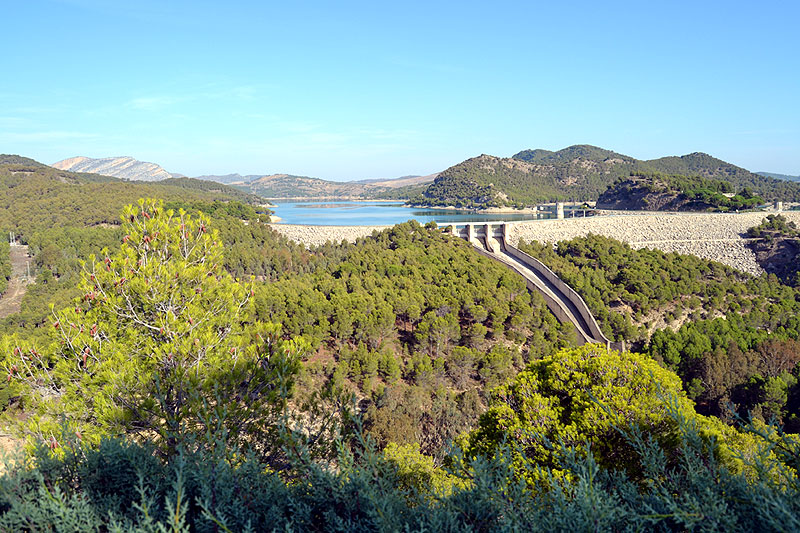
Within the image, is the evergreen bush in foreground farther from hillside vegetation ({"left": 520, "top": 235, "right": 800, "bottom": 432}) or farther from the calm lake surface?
the calm lake surface

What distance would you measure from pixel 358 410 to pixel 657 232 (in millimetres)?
46781

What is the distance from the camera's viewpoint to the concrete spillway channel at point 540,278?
88.5ft

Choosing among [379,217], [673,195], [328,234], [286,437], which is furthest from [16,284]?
[673,195]

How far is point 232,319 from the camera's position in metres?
7.71

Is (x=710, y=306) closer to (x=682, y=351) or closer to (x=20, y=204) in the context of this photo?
(x=682, y=351)

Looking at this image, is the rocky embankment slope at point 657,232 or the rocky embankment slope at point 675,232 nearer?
the rocky embankment slope at point 657,232

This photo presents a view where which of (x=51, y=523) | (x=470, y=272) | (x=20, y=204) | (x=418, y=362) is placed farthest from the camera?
(x=20, y=204)

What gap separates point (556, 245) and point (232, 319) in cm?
3880

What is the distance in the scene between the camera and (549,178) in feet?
409

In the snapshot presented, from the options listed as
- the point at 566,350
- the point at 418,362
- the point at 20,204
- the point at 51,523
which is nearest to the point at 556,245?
the point at 418,362

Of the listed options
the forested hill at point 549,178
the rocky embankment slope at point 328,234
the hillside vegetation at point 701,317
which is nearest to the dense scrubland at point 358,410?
the hillside vegetation at point 701,317

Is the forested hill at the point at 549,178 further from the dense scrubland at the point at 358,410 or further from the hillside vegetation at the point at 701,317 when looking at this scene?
the dense scrubland at the point at 358,410

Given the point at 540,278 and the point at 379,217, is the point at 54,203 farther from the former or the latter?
the point at 540,278

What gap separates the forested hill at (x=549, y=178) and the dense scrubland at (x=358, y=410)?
7177 cm
